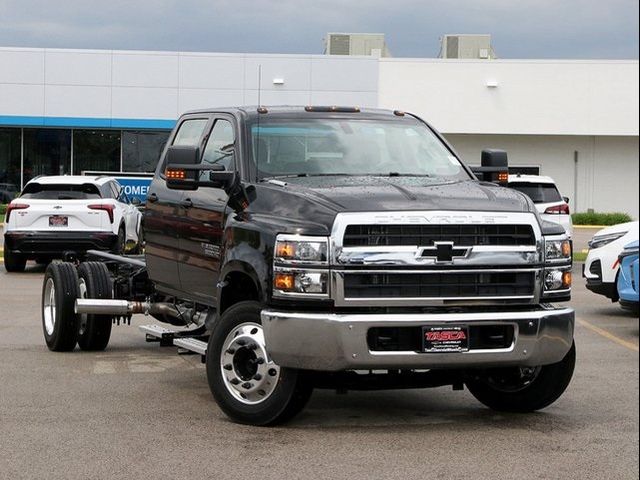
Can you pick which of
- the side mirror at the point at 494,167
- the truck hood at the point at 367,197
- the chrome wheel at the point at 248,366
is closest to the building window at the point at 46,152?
the side mirror at the point at 494,167

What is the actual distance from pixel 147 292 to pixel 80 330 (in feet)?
2.96

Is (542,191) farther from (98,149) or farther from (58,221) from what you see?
(98,149)

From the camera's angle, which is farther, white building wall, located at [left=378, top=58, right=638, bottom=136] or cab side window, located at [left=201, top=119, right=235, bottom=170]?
white building wall, located at [left=378, top=58, right=638, bottom=136]

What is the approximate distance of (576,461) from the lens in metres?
6.71

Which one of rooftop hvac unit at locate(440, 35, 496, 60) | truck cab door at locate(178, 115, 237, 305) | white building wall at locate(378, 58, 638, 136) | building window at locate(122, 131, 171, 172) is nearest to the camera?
truck cab door at locate(178, 115, 237, 305)

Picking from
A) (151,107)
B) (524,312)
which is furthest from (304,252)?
(151,107)

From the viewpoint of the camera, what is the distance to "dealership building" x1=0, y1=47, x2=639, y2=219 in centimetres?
3866

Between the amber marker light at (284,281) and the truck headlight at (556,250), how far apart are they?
1.57m

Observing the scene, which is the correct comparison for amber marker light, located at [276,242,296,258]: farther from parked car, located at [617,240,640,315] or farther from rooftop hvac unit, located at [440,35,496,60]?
rooftop hvac unit, located at [440,35,496,60]

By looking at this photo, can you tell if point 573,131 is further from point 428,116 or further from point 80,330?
point 80,330

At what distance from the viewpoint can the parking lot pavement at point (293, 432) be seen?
6.48m

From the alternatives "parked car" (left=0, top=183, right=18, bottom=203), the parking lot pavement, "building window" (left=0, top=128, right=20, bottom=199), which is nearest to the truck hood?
the parking lot pavement

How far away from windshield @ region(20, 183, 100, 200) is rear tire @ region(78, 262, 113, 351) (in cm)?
956

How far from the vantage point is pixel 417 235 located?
7.00 m
